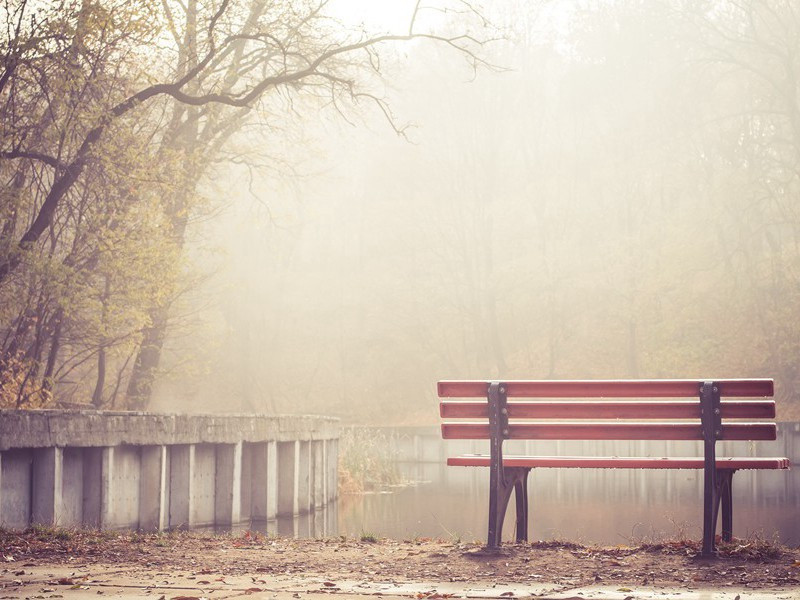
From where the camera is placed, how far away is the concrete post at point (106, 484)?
48.4ft

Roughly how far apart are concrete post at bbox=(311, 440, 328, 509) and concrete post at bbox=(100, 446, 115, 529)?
6580 millimetres

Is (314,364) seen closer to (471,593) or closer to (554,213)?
(554,213)

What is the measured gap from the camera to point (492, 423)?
29.1 feet

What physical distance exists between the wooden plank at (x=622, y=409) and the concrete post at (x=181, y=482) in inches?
330

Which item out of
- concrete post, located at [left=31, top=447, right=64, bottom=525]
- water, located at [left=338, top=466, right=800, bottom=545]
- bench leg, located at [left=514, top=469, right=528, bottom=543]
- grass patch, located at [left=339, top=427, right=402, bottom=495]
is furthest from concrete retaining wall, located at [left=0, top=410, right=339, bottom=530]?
bench leg, located at [left=514, top=469, right=528, bottom=543]

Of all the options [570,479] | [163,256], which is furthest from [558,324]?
[163,256]

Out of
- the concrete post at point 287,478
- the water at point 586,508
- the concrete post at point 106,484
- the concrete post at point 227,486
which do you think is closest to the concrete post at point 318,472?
the water at point 586,508

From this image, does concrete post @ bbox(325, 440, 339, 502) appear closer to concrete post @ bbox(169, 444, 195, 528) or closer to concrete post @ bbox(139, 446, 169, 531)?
concrete post @ bbox(169, 444, 195, 528)

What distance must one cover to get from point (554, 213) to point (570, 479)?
76.6ft

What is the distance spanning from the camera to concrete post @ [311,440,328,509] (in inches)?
842

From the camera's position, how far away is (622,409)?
28.5ft

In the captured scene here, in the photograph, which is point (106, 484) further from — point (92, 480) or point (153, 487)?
point (153, 487)

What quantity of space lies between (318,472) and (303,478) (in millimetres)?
988

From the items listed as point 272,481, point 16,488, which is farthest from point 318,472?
point 16,488
